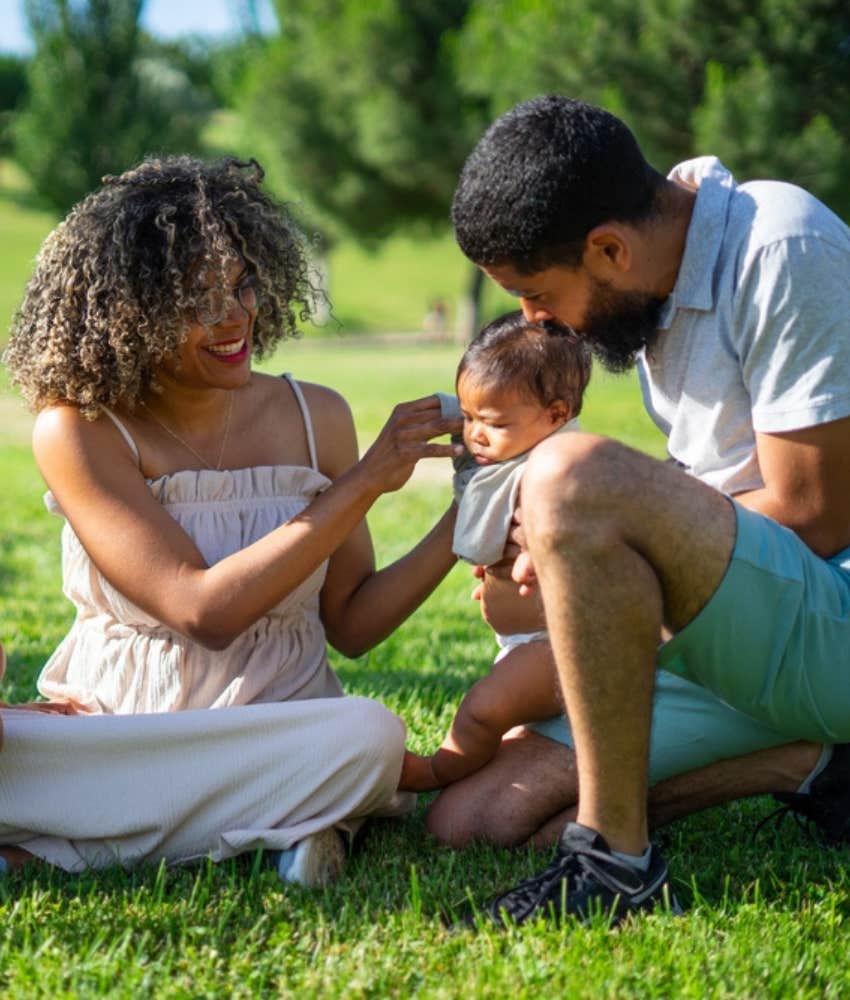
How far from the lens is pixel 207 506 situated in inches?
142

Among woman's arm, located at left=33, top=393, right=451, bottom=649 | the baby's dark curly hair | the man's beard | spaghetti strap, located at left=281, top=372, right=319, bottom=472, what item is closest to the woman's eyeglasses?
spaghetti strap, located at left=281, top=372, right=319, bottom=472

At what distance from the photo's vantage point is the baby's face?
3.42 metres

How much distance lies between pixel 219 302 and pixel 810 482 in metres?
1.41

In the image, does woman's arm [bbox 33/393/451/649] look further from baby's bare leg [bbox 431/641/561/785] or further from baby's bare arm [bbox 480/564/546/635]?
baby's bare leg [bbox 431/641/561/785]

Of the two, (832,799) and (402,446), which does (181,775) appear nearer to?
(402,446)

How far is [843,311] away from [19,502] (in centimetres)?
781

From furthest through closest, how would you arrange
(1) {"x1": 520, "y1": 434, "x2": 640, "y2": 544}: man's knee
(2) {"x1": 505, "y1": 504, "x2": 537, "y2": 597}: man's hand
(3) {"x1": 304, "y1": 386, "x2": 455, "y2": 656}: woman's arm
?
(3) {"x1": 304, "y1": 386, "x2": 455, "y2": 656}: woman's arm < (2) {"x1": 505, "y1": 504, "x2": 537, "y2": 597}: man's hand < (1) {"x1": 520, "y1": 434, "x2": 640, "y2": 544}: man's knee

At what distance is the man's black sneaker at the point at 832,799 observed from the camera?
3465 millimetres

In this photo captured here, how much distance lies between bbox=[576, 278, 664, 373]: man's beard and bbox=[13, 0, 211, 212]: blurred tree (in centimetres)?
3567

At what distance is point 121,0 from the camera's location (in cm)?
3753

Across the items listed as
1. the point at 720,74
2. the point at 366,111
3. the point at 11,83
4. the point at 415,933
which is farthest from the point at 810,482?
the point at 11,83

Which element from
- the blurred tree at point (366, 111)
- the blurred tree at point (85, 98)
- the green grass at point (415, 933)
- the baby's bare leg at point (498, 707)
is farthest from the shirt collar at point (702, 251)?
the blurred tree at point (85, 98)

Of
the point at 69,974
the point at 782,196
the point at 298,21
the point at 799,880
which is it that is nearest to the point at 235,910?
the point at 69,974

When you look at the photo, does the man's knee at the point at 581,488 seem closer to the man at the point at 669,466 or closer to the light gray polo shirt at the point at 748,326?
the man at the point at 669,466
